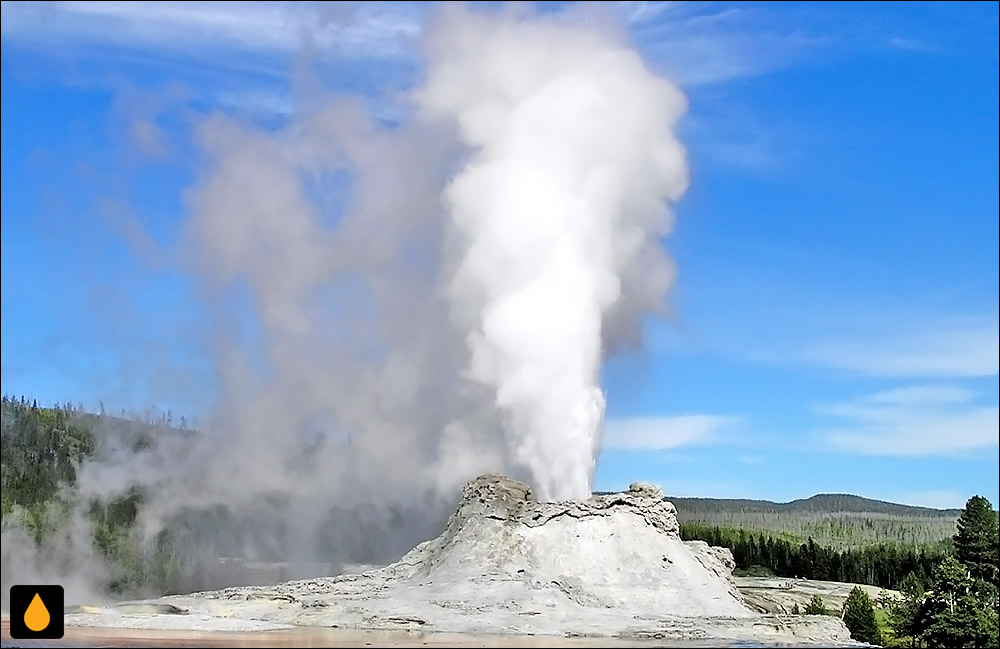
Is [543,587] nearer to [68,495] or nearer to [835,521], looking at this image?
[68,495]

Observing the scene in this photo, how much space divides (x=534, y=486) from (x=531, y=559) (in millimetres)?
9416

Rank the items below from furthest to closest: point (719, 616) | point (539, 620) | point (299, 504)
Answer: point (299, 504) → point (719, 616) → point (539, 620)

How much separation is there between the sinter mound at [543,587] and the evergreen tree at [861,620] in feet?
23.6

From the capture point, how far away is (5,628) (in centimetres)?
1805

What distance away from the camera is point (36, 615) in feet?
28.3

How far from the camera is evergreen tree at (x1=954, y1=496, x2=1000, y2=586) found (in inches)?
1783

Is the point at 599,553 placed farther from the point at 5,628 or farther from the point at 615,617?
the point at 5,628

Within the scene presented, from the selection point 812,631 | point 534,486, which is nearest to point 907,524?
point 534,486

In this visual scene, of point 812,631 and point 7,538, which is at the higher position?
point 7,538

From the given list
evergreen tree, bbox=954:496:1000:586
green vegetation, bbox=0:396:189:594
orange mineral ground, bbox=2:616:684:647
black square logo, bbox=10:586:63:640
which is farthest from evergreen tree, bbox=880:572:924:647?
black square logo, bbox=10:586:63:640

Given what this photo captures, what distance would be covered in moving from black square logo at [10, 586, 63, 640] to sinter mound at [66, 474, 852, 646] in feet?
85.2

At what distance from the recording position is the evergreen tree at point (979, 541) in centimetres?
4528

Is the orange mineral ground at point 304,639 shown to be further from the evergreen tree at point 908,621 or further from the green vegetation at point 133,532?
the evergreen tree at point 908,621

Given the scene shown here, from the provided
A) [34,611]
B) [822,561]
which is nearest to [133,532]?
[34,611]
